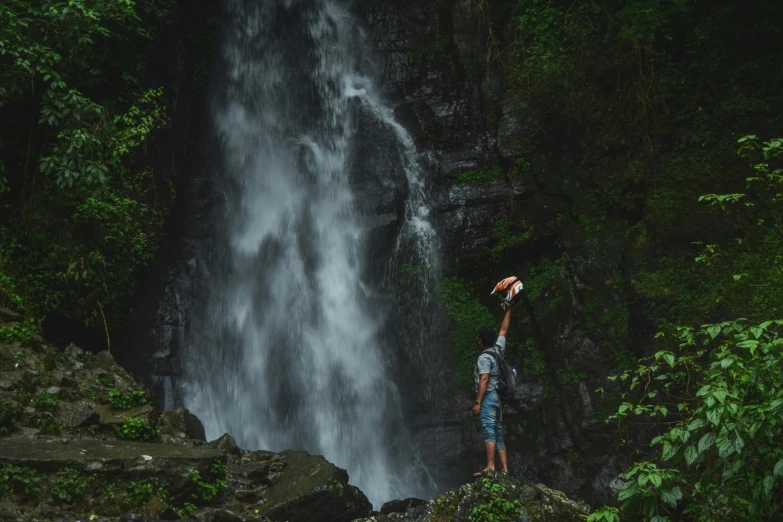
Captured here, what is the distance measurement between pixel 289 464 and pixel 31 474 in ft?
8.05

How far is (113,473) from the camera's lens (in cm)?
522

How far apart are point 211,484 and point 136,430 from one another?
1117 millimetres

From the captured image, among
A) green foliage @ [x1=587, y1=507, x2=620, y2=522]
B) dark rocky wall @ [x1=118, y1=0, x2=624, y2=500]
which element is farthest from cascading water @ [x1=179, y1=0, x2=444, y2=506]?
green foliage @ [x1=587, y1=507, x2=620, y2=522]

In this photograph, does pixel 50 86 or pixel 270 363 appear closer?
pixel 50 86

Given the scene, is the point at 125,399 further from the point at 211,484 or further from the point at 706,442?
the point at 706,442

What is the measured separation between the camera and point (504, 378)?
6.12 m

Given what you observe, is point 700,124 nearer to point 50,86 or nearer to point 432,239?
point 432,239

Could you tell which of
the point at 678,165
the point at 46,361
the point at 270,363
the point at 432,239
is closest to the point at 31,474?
the point at 46,361

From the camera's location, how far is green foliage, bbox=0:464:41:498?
4754mm

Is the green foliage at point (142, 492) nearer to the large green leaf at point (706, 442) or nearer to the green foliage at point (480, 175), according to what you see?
the large green leaf at point (706, 442)

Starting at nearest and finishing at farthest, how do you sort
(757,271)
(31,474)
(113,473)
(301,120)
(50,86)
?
1. (31,474)
2. (113,473)
3. (757,271)
4. (50,86)
5. (301,120)

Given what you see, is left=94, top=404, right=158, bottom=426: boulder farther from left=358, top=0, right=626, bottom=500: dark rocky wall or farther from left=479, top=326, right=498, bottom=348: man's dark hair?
left=358, top=0, right=626, bottom=500: dark rocky wall

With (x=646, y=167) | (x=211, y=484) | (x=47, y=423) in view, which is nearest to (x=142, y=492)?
(x=211, y=484)

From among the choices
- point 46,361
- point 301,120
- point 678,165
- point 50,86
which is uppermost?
point 301,120
